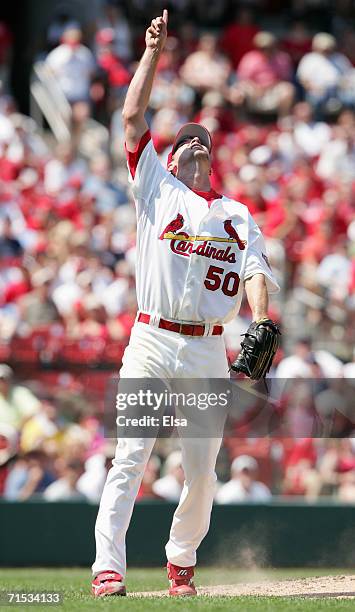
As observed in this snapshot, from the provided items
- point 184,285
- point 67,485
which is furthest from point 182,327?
point 67,485

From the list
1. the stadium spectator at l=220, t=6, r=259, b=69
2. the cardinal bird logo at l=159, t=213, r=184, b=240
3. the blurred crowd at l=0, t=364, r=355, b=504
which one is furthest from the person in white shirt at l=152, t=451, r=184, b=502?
the stadium spectator at l=220, t=6, r=259, b=69

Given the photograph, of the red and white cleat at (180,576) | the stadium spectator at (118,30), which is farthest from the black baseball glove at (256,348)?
the stadium spectator at (118,30)

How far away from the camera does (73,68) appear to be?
15.1m

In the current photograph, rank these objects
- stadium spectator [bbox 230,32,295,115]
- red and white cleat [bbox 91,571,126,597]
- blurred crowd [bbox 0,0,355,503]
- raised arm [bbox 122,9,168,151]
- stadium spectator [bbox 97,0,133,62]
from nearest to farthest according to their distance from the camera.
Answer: red and white cleat [bbox 91,571,126,597] < raised arm [bbox 122,9,168,151] < blurred crowd [bbox 0,0,355,503] < stadium spectator [bbox 230,32,295,115] < stadium spectator [bbox 97,0,133,62]

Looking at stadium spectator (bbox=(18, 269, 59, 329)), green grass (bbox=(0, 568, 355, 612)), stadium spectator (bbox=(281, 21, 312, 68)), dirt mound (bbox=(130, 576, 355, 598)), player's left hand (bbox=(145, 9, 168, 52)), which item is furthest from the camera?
stadium spectator (bbox=(281, 21, 312, 68))

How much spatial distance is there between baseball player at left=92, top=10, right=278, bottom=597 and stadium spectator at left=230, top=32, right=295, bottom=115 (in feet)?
30.1

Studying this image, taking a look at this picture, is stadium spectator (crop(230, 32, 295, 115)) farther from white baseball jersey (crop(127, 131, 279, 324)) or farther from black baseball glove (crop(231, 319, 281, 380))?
black baseball glove (crop(231, 319, 281, 380))

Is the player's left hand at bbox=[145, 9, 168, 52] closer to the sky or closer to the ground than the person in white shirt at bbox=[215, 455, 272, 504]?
closer to the sky

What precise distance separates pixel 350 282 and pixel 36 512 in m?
4.10

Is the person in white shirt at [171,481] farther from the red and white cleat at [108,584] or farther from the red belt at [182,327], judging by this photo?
the red and white cleat at [108,584]

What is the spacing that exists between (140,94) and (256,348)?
1.39 meters

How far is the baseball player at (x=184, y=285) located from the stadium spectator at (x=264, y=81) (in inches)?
362

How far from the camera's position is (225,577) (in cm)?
816

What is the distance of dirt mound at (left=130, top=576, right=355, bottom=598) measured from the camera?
630cm
